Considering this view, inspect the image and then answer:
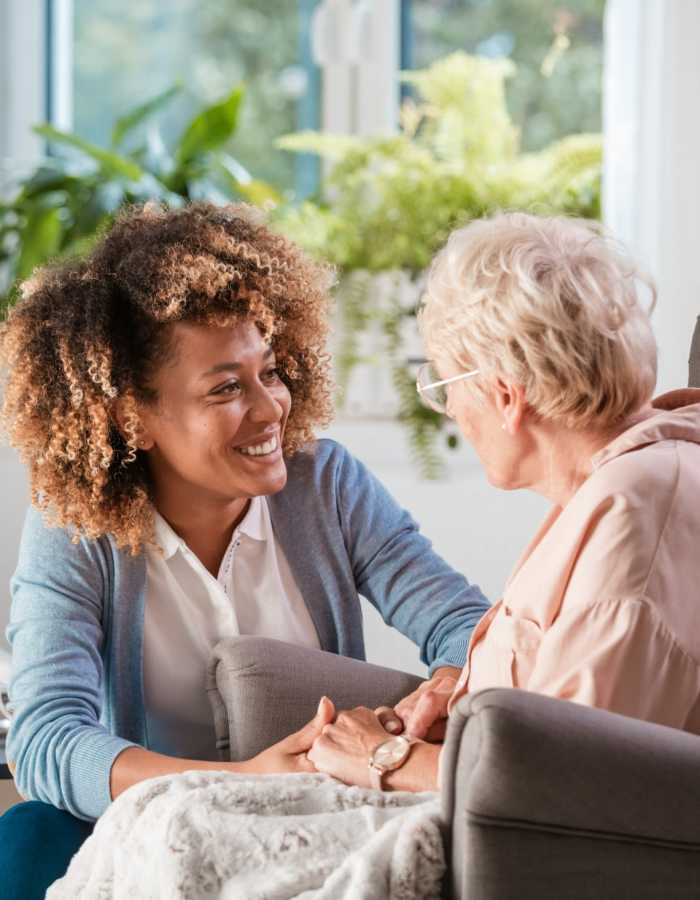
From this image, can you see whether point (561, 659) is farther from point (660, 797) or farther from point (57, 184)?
point (57, 184)

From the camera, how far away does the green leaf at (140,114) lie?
3.27 metres

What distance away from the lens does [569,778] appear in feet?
3.79

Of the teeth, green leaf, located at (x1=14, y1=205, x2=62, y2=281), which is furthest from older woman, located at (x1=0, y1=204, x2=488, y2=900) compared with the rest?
green leaf, located at (x1=14, y1=205, x2=62, y2=281)

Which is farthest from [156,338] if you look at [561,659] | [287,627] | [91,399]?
[561,659]

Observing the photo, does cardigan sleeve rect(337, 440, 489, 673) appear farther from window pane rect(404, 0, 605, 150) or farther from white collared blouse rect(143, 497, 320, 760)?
window pane rect(404, 0, 605, 150)

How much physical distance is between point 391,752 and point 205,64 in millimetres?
2397

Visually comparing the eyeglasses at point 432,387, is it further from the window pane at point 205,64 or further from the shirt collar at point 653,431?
the window pane at point 205,64

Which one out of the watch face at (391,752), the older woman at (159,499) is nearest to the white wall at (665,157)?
the older woman at (159,499)

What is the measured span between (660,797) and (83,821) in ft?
2.77

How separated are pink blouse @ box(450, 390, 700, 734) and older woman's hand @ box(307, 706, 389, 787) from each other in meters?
0.25

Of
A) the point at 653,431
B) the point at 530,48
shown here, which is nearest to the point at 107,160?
the point at 530,48

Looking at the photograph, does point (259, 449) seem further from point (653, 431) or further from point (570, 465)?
point (653, 431)

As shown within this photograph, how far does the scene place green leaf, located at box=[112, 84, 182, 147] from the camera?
327 centimetres

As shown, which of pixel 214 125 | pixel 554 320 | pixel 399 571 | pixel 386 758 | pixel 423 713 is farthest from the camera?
pixel 214 125
